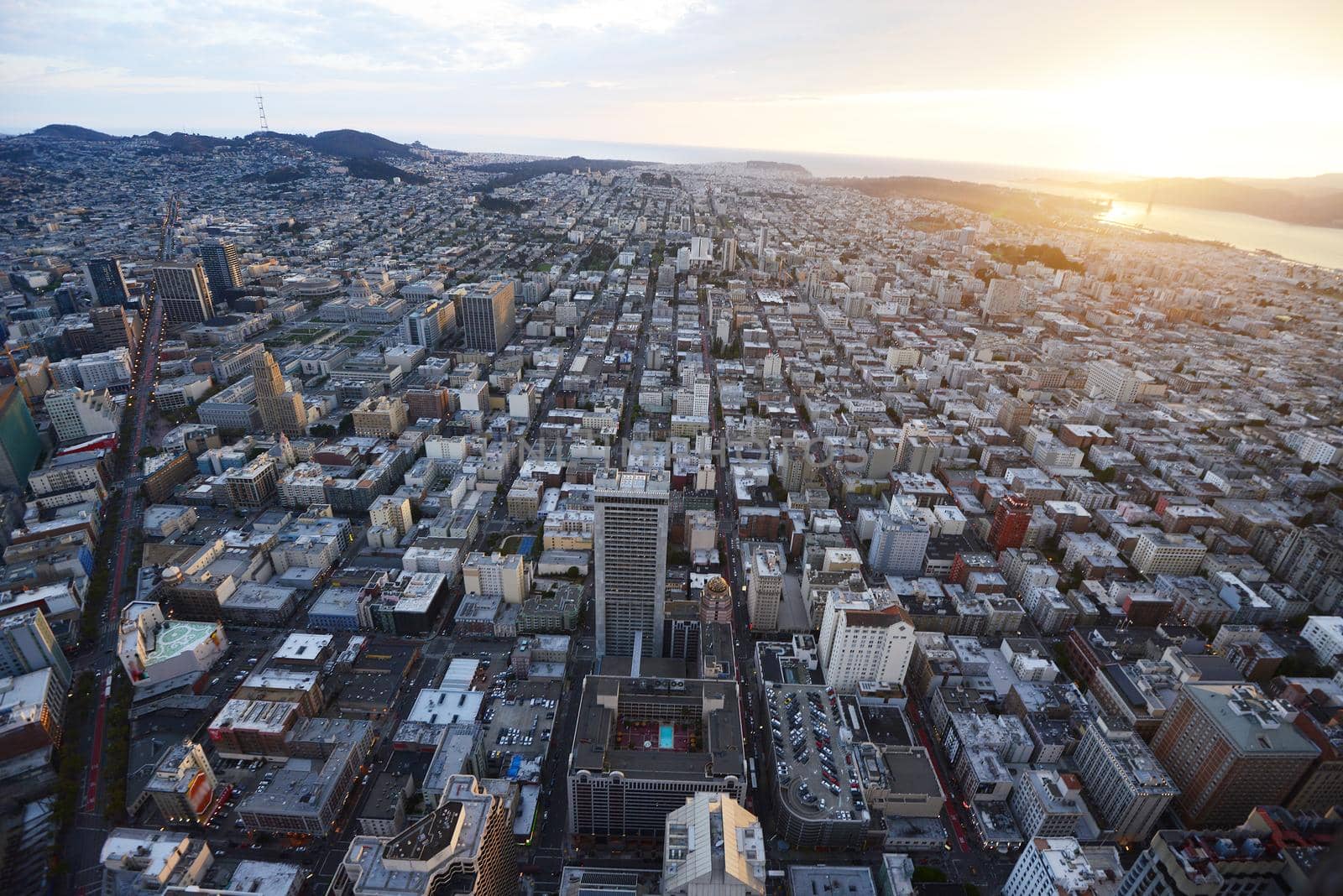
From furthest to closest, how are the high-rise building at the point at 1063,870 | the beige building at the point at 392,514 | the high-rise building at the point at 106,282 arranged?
the high-rise building at the point at 106,282 → the beige building at the point at 392,514 → the high-rise building at the point at 1063,870

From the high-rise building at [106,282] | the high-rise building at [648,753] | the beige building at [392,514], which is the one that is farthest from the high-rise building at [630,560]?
the high-rise building at [106,282]

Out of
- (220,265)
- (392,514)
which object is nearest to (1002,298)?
(392,514)

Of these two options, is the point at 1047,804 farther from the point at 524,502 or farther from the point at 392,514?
the point at 392,514

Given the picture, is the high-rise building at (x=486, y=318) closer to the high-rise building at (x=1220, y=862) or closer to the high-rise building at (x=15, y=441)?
the high-rise building at (x=15, y=441)

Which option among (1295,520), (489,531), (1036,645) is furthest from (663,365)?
(1295,520)

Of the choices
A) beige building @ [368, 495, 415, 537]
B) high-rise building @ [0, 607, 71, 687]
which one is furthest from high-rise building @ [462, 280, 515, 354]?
high-rise building @ [0, 607, 71, 687]
